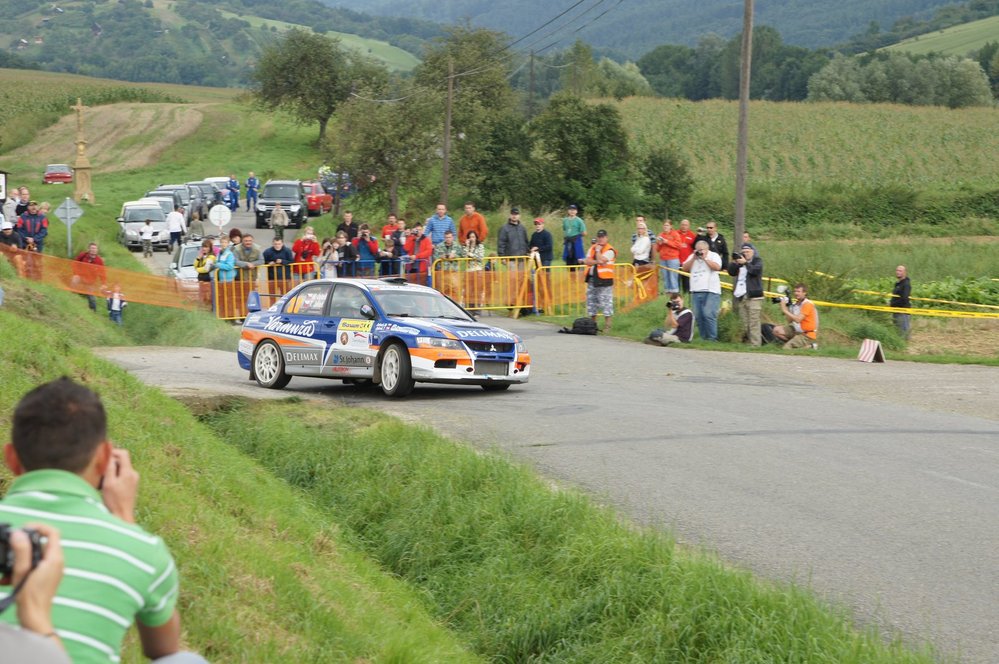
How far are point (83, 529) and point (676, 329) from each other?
68.0ft

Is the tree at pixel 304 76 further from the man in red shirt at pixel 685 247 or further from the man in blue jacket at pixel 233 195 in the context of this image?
the man in red shirt at pixel 685 247

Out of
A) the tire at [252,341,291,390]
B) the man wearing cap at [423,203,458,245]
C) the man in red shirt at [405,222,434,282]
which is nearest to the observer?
the tire at [252,341,291,390]

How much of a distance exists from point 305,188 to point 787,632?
5859 centimetres

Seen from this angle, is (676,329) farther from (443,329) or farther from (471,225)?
(443,329)

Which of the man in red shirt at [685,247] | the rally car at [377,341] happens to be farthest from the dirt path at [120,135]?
the rally car at [377,341]

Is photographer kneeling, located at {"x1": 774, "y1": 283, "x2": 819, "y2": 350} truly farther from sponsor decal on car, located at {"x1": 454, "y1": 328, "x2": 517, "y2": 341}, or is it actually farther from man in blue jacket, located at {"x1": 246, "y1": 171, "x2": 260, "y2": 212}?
man in blue jacket, located at {"x1": 246, "y1": 171, "x2": 260, "y2": 212}

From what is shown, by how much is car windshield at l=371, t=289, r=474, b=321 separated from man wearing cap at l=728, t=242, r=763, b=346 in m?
6.94

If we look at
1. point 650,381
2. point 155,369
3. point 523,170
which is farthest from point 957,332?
point 523,170

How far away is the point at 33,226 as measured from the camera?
104ft

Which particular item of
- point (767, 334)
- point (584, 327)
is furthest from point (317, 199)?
point (767, 334)

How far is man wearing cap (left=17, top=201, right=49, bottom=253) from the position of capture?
103 feet

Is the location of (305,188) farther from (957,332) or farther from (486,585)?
(486,585)

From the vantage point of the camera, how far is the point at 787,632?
288 inches

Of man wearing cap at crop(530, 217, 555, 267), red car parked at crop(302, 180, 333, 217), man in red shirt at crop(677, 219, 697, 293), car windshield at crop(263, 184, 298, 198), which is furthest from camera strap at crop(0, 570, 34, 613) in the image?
red car parked at crop(302, 180, 333, 217)
